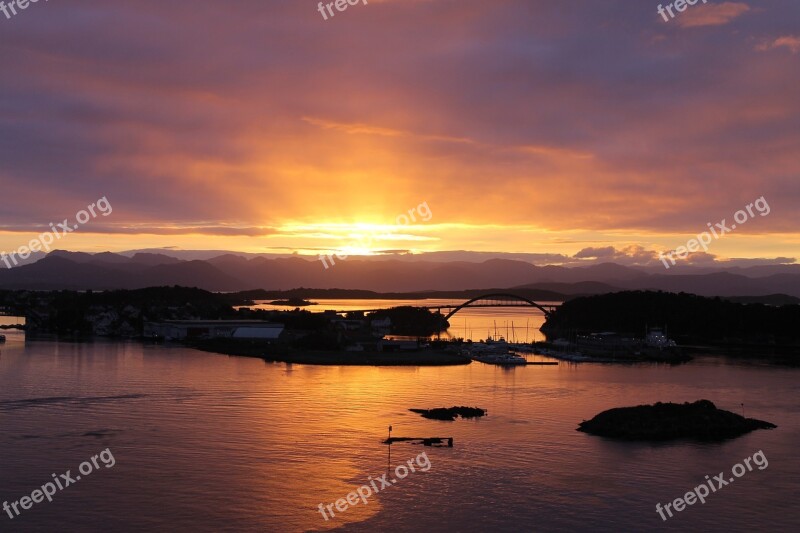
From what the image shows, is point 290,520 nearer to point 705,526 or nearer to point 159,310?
point 705,526

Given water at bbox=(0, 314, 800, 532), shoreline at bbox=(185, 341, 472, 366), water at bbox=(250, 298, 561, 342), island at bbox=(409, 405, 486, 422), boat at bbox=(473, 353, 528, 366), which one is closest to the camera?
water at bbox=(0, 314, 800, 532)

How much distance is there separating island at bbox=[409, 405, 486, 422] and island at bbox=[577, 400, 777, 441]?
3.51 m

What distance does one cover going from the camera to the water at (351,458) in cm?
1494

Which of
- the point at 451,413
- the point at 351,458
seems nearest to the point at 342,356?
the point at 451,413

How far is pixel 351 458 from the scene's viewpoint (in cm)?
1881

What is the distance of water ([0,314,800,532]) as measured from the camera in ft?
49.0

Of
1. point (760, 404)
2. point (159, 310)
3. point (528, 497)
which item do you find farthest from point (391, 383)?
point (159, 310)

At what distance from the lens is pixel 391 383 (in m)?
34.4

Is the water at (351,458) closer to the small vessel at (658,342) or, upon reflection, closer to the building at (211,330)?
the building at (211,330)

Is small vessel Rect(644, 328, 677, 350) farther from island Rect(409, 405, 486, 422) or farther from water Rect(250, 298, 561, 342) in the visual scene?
island Rect(409, 405, 486, 422)

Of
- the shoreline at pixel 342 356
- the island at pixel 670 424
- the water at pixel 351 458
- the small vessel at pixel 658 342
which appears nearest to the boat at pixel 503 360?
the shoreline at pixel 342 356

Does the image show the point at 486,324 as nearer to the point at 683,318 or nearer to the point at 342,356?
the point at 683,318

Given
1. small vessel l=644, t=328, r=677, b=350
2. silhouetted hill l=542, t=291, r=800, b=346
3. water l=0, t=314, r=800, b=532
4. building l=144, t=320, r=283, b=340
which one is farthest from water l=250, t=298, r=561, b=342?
water l=0, t=314, r=800, b=532

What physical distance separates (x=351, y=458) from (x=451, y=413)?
279 inches
